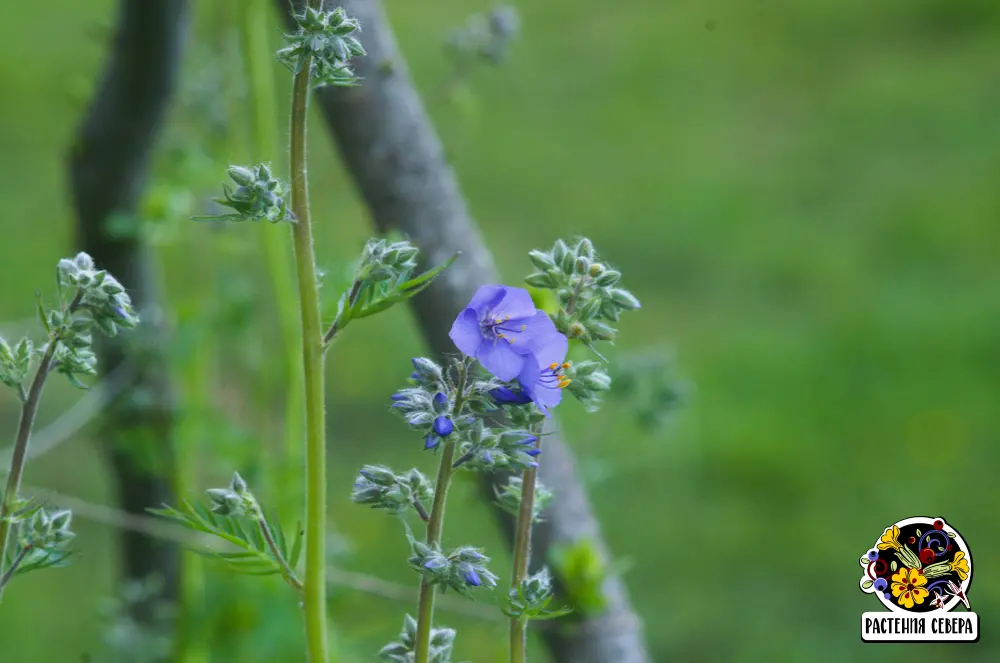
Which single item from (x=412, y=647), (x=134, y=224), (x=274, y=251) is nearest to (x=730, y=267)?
(x=274, y=251)

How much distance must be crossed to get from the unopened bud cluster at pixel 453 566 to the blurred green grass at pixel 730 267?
2.66 ft

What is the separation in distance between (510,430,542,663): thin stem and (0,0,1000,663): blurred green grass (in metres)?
0.75

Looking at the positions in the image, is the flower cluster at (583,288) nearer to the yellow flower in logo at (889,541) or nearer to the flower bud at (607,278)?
the flower bud at (607,278)

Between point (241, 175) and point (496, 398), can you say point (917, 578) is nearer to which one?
point (496, 398)

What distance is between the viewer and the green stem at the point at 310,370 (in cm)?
69

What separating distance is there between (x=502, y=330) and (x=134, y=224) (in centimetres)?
100

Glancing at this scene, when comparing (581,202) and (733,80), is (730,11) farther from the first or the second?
(581,202)

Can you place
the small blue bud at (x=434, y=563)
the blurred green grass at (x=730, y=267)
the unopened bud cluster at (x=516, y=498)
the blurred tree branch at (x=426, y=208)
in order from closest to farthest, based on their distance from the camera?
the small blue bud at (x=434, y=563), the unopened bud cluster at (x=516, y=498), the blurred tree branch at (x=426, y=208), the blurred green grass at (x=730, y=267)

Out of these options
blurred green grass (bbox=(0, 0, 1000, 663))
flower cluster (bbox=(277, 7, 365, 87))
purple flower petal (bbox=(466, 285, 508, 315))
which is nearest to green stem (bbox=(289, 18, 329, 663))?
flower cluster (bbox=(277, 7, 365, 87))

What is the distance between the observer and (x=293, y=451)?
5.38ft

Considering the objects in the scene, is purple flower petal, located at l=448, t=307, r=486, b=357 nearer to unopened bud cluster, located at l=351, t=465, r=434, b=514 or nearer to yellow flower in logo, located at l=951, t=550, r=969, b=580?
unopened bud cluster, located at l=351, t=465, r=434, b=514

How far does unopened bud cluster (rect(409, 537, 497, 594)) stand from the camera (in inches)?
26.3

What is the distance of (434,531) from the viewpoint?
69cm

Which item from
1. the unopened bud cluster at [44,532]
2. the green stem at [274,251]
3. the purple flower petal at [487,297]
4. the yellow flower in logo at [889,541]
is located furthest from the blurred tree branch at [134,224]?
the yellow flower in logo at [889,541]
